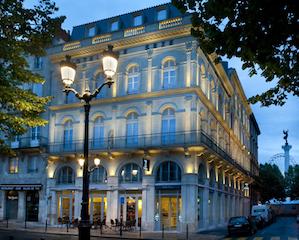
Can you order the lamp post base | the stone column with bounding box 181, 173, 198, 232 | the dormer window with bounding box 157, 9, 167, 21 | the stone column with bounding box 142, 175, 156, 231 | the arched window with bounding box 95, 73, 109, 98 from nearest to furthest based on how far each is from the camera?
the lamp post base, the stone column with bounding box 181, 173, 198, 232, the stone column with bounding box 142, 175, 156, 231, the dormer window with bounding box 157, 9, 167, 21, the arched window with bounding box 95, 73, 109, 98

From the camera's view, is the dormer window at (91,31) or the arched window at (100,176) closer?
the arched window at (100,176)

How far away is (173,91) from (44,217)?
1532cm

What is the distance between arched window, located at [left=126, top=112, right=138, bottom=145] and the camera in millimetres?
34281

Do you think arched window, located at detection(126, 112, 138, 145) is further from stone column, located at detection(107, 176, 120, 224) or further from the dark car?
the dark car

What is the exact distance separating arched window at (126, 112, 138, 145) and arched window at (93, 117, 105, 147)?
7.79ft

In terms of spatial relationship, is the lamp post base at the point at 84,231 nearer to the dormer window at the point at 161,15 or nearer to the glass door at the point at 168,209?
the glass door at the point at 168,209

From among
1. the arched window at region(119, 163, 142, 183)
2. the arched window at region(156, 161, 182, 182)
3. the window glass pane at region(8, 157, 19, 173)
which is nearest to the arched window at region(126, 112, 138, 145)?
the arched window at region(119, 163, 142, 183)

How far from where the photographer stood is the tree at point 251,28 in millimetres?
8109

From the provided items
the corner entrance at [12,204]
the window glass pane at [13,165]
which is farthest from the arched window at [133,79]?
the corner entrance at [12,204]

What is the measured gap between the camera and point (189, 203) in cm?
3097

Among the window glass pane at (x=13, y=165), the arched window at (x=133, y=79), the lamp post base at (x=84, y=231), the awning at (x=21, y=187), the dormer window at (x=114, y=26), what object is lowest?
the lamp post base at (x=84, y=231)

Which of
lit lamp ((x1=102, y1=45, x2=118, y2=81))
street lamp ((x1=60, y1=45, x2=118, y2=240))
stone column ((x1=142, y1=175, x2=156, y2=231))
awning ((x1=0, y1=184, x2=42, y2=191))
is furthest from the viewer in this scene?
awning ((x1=0, y1=184, x2=42, y2=191))

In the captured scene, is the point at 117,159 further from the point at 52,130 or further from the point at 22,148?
the point at 22,148

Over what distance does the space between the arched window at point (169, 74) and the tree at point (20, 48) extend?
1946cm
